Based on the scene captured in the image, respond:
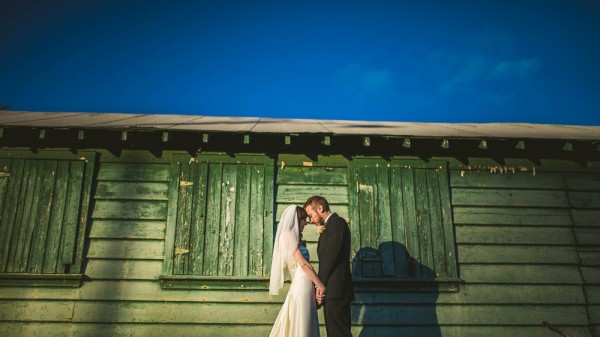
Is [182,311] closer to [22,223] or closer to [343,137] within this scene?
[22,223]

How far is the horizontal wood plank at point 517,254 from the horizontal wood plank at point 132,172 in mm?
4197

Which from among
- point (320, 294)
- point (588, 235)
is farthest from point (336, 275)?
point (588, 235)

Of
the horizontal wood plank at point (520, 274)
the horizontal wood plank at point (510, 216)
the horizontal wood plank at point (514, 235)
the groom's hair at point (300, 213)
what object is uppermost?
the horizontal wood plank at point (510, 216)

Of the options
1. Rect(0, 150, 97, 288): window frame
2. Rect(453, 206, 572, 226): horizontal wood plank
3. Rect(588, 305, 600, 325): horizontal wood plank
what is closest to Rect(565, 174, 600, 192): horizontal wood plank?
Rect(453, 206, 572, 226): horizontal wood plank

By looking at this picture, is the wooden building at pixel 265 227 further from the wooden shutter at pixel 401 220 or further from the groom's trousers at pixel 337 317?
the groom's trousers at pixel 337 317

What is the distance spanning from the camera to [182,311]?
482cm

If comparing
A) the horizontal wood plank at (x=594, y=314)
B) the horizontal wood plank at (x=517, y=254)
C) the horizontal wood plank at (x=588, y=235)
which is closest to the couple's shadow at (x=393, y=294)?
the horizontal wood plank at (x=517, y=254)

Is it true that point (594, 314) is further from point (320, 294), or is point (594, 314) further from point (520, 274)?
point (320, 294)

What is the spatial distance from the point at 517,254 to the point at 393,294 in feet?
6.01

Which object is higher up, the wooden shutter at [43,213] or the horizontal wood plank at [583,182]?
the horizontal wood plank at [583,182]

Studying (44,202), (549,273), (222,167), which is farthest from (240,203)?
(549,273)

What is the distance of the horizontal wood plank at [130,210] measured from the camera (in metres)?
5.09

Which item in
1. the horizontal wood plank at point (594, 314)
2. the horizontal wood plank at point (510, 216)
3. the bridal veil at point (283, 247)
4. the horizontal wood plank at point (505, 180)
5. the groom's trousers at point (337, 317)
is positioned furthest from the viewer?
the horizontal wood plank at point (505, 180)

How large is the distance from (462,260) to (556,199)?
1.70 meters
